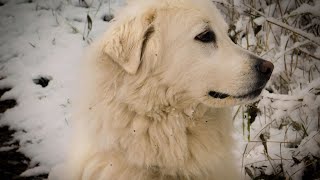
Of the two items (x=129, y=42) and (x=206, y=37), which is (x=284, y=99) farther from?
(x=129, y=42)

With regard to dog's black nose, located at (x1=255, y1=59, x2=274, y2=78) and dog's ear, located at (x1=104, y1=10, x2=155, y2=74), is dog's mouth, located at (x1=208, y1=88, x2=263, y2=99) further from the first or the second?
dog's ear, located at (x1=104, y1=10, x2=155, y2=74)

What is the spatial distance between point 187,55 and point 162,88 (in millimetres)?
269

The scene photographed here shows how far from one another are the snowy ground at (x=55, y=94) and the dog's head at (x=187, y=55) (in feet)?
2.37

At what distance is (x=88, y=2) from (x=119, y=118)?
4.11 metres

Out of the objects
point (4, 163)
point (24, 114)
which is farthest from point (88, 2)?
point (4, 163)

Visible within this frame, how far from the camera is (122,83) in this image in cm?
272

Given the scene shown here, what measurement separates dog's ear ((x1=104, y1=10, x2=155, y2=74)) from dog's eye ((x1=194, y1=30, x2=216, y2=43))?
0.33 m

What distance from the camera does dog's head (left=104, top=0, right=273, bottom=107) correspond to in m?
2.62

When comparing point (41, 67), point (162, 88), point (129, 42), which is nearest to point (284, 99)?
point (162, 88)

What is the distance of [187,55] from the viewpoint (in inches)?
106

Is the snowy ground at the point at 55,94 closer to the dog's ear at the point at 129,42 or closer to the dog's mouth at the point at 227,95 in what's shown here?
the dog's mouth at the point at 227,95

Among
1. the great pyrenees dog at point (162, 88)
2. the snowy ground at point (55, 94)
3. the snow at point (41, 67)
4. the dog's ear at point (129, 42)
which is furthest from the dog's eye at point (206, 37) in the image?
the snow at point (41, 67)

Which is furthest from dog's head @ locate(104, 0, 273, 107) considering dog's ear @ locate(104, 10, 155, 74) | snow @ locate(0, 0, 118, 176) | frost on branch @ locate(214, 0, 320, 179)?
snow @ locate(0, 0, 118, 176)

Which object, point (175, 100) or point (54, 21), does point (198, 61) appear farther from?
point (54, 21)
